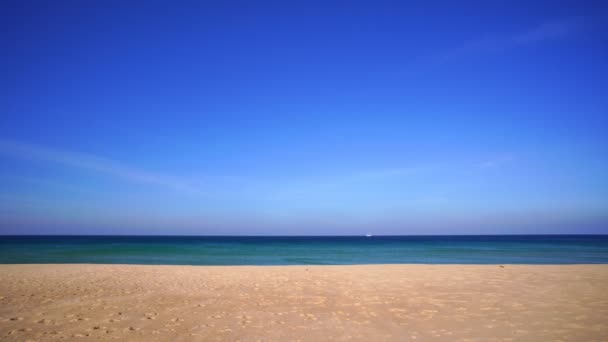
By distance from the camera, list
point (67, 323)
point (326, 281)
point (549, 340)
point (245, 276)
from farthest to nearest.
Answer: point (245, 276), point (326, 281), point (67, 323), point (549, 340)

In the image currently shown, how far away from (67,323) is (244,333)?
402cm

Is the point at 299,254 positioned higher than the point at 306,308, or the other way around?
the point at 306,308

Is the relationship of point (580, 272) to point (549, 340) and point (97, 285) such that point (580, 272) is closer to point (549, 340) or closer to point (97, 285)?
point (549, 340)

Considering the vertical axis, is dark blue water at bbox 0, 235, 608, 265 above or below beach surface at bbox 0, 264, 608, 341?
below

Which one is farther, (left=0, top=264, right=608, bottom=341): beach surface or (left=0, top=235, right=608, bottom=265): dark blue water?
(left=0, top=235, right=608, bottom=265): dark blue water

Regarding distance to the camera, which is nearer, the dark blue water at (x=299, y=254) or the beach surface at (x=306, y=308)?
the beach surface at (x=306, y=308)

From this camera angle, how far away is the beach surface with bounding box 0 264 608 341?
6.87 meters

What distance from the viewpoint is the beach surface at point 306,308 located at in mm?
6871

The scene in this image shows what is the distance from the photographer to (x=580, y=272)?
15.4 meters

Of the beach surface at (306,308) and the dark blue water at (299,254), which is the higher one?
the beach surface at (306,308)

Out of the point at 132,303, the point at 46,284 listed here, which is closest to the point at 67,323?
the point at 132,303

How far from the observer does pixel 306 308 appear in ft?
29.7

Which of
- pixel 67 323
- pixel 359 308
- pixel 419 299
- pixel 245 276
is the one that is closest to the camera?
pixel 67 323

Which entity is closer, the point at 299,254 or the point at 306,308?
the point at 306,308
